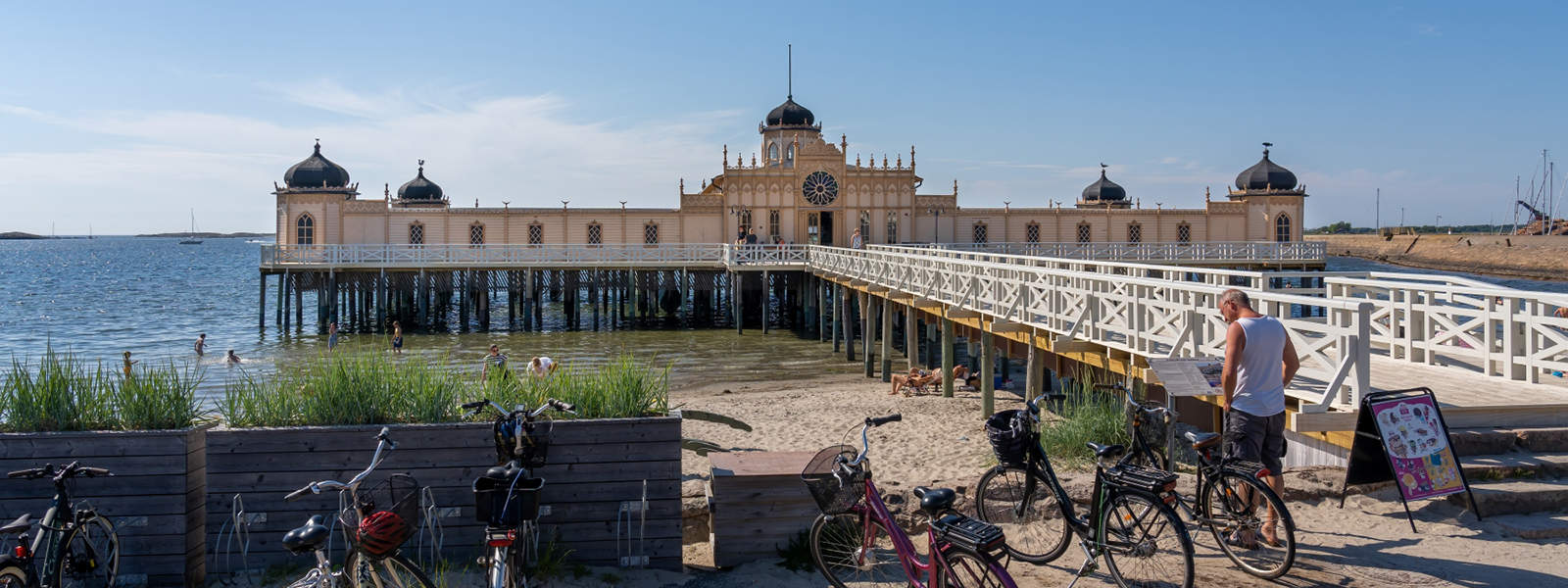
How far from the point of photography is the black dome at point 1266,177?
43263 mm

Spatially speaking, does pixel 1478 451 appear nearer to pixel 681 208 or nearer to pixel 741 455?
pixel 741 455

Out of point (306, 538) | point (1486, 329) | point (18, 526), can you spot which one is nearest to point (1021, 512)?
point (306, 538)

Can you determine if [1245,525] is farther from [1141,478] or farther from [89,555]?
[89,555]

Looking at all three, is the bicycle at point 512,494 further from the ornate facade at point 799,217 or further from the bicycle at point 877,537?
the ornate facade at point 799,217

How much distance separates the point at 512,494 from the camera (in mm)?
5586

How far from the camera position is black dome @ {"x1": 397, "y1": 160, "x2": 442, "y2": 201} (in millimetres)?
51094

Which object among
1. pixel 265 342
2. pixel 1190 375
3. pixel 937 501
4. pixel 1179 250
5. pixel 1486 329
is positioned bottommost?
pixel 265 342

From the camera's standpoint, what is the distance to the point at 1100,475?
6.22 m

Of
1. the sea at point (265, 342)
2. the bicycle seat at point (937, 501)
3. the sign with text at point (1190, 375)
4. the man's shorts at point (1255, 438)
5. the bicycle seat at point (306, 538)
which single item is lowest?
the sea at point (265, 342)

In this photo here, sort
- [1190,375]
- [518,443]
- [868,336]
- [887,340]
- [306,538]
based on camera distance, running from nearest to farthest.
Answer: [306,538] < [518,443] < [1190,375] < [887,340] < [868,336]

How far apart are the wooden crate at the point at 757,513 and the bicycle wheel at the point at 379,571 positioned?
1986 millimetres

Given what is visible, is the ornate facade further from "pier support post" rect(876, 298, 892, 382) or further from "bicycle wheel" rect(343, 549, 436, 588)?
"bicycle wheel" rect(343, 549, 436, 588)

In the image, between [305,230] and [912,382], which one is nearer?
[912,382]

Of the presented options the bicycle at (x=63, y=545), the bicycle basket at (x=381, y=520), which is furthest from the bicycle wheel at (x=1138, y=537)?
the bicycle at (x=63, y=545)
